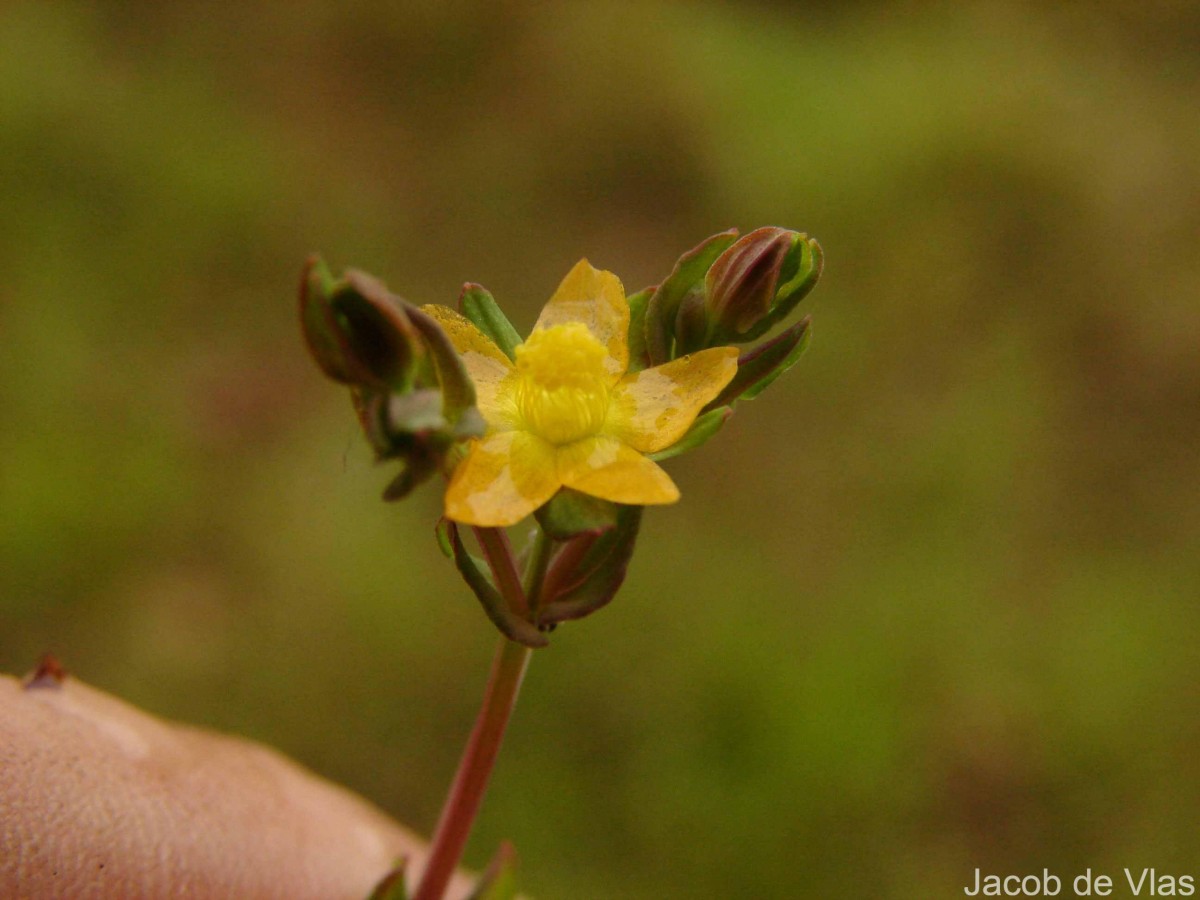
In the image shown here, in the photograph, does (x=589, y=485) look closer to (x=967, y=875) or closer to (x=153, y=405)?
(x=967, y=875)

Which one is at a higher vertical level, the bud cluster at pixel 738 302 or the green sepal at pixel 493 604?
the bud cluster at pixel 738 302

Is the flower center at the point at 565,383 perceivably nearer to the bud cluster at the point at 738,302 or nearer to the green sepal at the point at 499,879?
the bud cluster at the point at 738,302

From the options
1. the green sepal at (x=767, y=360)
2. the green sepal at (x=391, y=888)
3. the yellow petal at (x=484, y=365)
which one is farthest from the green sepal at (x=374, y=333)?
the green sepal at (x=391, y=888)

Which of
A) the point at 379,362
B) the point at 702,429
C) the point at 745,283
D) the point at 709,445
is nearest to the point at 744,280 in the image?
the point at 745,283

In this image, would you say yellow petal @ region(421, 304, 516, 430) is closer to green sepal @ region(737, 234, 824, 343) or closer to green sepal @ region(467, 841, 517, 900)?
green sepal @ region(737, 234, 824, 343)

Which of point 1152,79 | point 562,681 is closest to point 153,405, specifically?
point 562,681

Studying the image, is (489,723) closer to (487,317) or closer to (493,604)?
(493,604)
